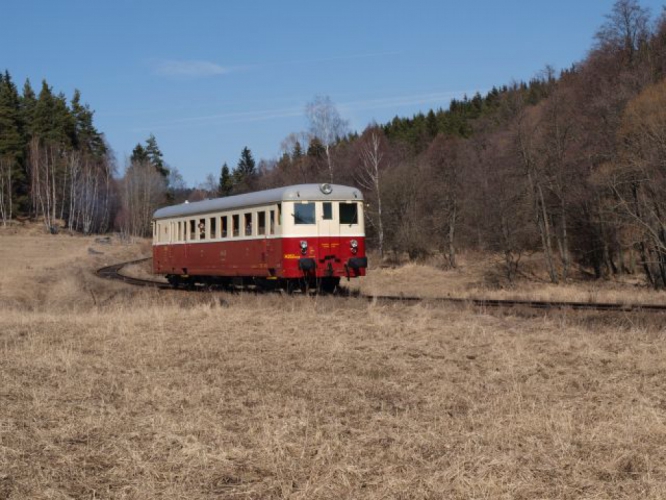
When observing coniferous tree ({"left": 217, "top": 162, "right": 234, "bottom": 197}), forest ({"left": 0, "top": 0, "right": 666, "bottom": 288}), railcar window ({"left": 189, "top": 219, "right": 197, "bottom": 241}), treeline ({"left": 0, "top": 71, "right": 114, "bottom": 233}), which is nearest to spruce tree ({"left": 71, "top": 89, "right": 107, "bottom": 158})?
treeline ({"left": 0, "top": 71, "right": 114, "bottom": 233})

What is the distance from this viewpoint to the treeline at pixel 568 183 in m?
30.3

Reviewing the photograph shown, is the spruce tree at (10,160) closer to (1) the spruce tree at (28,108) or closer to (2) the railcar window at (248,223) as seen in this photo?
(1) the spruce tree at (28,108)

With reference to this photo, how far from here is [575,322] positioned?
12320 mm

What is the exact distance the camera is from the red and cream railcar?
1945 centimetres

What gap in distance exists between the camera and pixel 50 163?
Answer: 3189 inches

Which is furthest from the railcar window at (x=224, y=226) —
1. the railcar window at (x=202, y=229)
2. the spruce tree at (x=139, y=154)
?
the spruce tree at (x=139, y=154)

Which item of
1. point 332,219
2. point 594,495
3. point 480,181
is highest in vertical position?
point 480,181

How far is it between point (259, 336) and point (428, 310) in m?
3.90

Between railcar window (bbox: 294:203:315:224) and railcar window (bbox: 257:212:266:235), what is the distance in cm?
120

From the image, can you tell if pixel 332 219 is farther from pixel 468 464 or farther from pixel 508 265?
pixel 508 265

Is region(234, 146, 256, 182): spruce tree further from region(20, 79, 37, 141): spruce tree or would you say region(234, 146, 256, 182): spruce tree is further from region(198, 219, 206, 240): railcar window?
region(198, 219, 206, 240): railcar window

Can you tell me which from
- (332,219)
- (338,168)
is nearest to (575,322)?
(332,219)

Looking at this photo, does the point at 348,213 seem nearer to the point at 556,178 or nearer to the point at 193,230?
the point at 193,230

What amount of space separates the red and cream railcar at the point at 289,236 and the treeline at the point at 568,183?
13.6 meters
